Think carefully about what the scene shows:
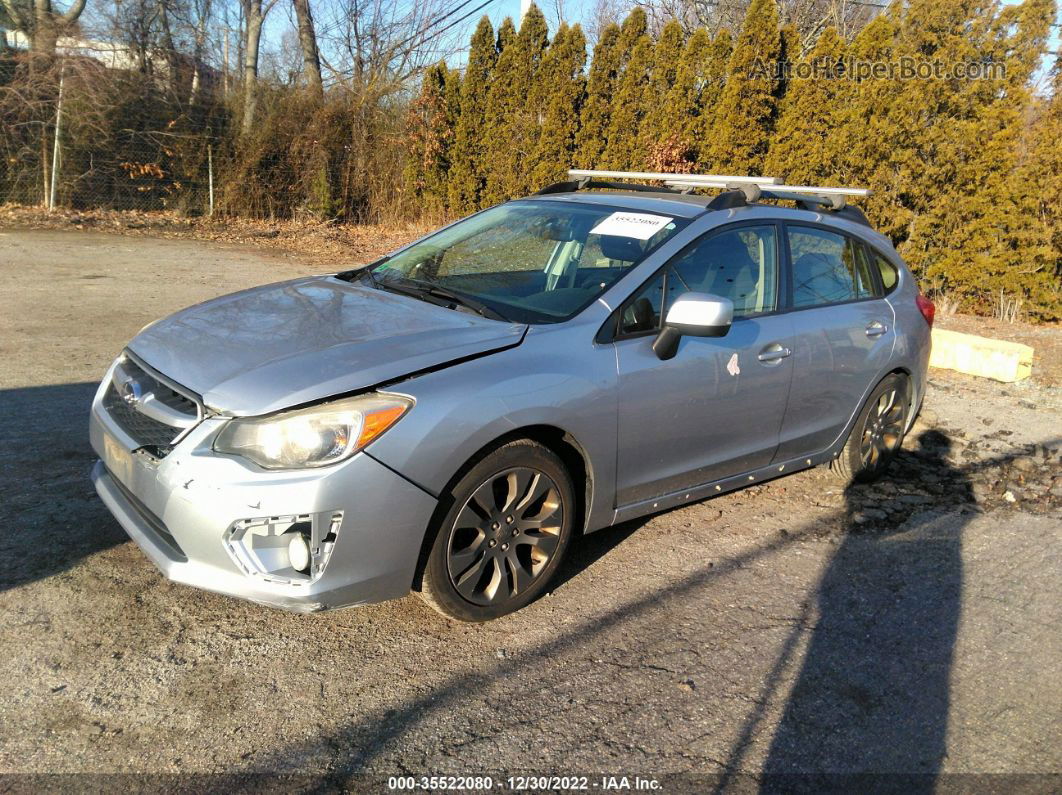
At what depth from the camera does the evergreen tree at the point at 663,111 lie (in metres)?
Result: 13.8

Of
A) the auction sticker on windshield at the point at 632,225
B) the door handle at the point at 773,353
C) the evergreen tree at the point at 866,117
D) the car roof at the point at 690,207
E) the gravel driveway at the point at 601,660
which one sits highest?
the evergreen tree at the point at 866,117

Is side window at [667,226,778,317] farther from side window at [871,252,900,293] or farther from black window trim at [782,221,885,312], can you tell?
side window at [871,252,900,293]

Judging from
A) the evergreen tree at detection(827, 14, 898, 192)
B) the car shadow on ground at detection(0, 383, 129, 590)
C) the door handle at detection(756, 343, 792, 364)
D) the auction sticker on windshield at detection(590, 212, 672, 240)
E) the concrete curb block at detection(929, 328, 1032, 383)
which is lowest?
the car shadow on ground at detection(0, 383, 129, 590)

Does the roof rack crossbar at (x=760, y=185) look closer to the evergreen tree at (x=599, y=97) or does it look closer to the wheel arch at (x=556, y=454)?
the wheel arch at (x=556, y=454)

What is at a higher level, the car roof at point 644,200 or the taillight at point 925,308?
the car roof at point 644,200

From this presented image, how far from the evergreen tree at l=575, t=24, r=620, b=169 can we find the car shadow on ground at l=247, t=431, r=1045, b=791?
1196 cm

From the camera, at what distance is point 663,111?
14.1 meters

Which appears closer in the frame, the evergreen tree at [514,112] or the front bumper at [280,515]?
the front bumper at [280,515]

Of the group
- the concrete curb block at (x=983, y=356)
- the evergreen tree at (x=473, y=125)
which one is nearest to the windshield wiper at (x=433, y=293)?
the concrete curb block at (x=983, y=356)

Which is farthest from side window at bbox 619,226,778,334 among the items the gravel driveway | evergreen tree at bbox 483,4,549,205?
evergreen tree at bbox 483,4,549,205

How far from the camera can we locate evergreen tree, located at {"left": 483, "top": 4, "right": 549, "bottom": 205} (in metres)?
16.9

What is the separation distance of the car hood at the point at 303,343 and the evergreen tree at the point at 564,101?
41.7 feet

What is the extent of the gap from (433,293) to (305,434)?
4.18 feet

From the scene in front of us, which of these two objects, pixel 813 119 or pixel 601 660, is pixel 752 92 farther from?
pixel 601 660
